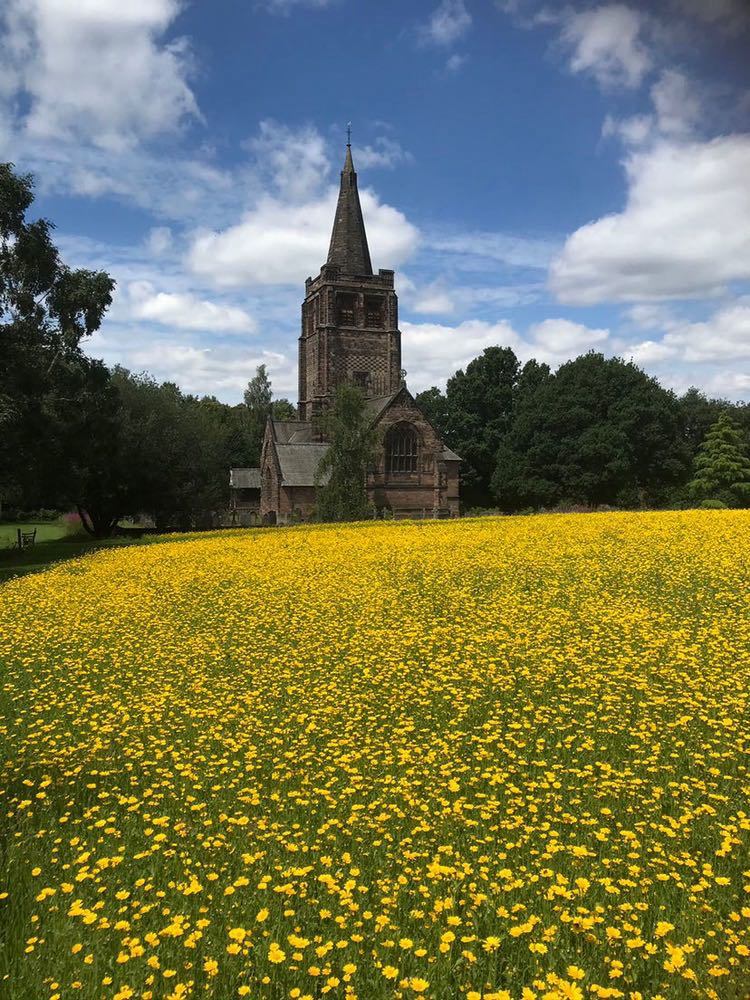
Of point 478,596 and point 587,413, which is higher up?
point 587,413

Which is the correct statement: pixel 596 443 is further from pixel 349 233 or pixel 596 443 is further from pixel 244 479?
pixel 244 479

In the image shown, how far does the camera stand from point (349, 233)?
234 ft

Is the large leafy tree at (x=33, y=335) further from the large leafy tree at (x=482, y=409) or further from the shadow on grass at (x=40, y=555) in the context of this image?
the large leafy tree at (x=482, y=409)

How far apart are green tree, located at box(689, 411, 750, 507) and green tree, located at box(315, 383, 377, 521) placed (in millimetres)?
33248

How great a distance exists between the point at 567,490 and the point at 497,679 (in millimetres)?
64544

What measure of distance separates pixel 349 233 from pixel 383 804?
70.5 meters

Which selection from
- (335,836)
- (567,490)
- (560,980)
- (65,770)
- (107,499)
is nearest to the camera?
(560,980)

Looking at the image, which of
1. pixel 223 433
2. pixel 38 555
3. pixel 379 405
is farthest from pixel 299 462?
pixel 38 555

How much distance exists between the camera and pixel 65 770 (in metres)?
8.02

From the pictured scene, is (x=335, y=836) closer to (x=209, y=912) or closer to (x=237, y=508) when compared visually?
(x=209, y=912)

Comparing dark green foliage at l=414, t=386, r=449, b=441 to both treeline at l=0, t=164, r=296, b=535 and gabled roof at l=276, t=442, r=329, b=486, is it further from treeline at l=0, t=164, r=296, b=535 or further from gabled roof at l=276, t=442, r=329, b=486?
treeline at l=0, t=164, r=296, b=535

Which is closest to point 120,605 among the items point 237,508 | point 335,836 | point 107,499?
point 335,836

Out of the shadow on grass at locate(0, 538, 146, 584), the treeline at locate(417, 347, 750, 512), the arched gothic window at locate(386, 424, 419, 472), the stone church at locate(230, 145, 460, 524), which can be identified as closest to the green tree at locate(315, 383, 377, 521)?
the stone church at locate(230, 145, 460, 524)

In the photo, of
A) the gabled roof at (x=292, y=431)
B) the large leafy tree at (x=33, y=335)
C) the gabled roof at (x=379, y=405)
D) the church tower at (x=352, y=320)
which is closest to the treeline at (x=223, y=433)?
the large leafy tree at (x=33, y=335)
